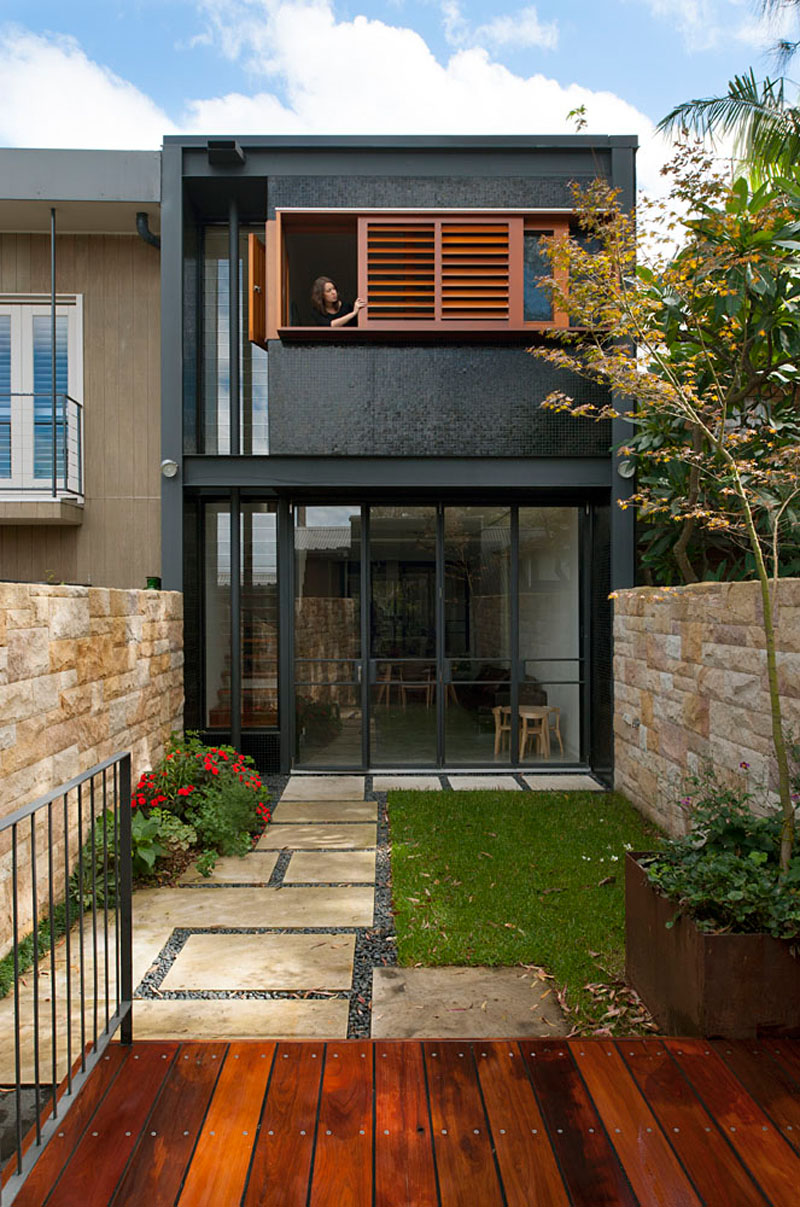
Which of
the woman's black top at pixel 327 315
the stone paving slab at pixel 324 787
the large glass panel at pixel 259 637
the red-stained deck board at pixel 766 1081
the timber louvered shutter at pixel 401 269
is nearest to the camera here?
the red-stained deck board at pixel 766 1081

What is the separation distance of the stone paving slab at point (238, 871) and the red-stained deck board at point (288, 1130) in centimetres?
219

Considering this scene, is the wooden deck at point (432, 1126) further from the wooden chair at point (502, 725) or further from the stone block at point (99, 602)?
the wooden chair at point (502, 725)

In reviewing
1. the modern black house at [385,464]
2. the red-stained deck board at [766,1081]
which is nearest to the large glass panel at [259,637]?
the modern black house at [385,464]

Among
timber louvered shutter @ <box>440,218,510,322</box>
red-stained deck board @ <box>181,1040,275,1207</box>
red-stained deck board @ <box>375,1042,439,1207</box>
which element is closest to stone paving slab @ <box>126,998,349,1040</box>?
red-stained deck board @ <box>181,1040,275,1207</box>

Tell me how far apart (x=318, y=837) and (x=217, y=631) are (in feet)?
8.57

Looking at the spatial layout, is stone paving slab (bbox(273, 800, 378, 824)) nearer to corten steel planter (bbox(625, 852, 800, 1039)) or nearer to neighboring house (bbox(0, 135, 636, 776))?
neighboring house (bbox(0, 135, 636, 776))

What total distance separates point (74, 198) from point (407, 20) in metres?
6.76

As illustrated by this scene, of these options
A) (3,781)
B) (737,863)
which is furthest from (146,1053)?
(737,863)

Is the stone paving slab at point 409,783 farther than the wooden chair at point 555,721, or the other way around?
the wooden chair at point 555,721

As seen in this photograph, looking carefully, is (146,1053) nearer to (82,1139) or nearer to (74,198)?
(82,1139)

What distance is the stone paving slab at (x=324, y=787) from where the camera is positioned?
6.69 m

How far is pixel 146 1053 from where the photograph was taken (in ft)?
8.43

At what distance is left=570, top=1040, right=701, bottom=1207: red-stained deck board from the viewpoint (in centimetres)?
194

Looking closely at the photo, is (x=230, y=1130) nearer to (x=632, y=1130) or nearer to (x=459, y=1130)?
(x=459, y=1130)
